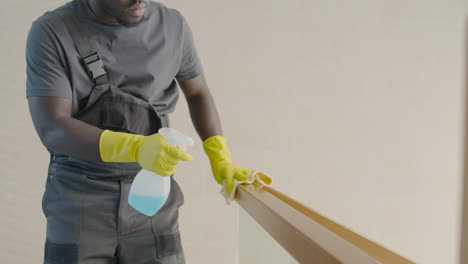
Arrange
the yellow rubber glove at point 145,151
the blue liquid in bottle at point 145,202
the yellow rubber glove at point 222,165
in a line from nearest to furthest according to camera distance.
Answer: the yellow rubber glove at point 145,151, the blue liquid in bottle at point 145,202, the yellow rubber glove at point 222,165

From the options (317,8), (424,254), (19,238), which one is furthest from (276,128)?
(19,238)

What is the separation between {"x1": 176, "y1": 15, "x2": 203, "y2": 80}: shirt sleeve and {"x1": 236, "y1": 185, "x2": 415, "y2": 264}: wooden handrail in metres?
0.64

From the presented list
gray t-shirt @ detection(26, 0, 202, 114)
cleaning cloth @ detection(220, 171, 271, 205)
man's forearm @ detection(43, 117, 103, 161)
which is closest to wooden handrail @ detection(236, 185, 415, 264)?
cleaning cloth @ detection(220, 171, 271, 205)

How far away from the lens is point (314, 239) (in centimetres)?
58

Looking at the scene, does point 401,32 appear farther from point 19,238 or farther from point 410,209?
point 19,238

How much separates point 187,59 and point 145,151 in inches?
20.9

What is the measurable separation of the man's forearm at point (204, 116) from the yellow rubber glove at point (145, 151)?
1.49 feet

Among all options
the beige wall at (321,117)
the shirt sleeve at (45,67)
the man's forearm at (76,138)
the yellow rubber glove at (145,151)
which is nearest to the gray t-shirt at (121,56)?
the shirt sleeve at (45,67)

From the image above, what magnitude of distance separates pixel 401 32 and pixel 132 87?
221 centimetres

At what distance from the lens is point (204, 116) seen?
1604 millimetres

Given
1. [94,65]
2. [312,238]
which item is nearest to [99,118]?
[94,65]

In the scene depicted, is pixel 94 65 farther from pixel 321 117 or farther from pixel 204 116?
pixel 321 117

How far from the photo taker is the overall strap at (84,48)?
129cm

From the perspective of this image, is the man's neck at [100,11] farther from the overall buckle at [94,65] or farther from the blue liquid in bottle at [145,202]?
the blue liquid in bottle at [145,202]
